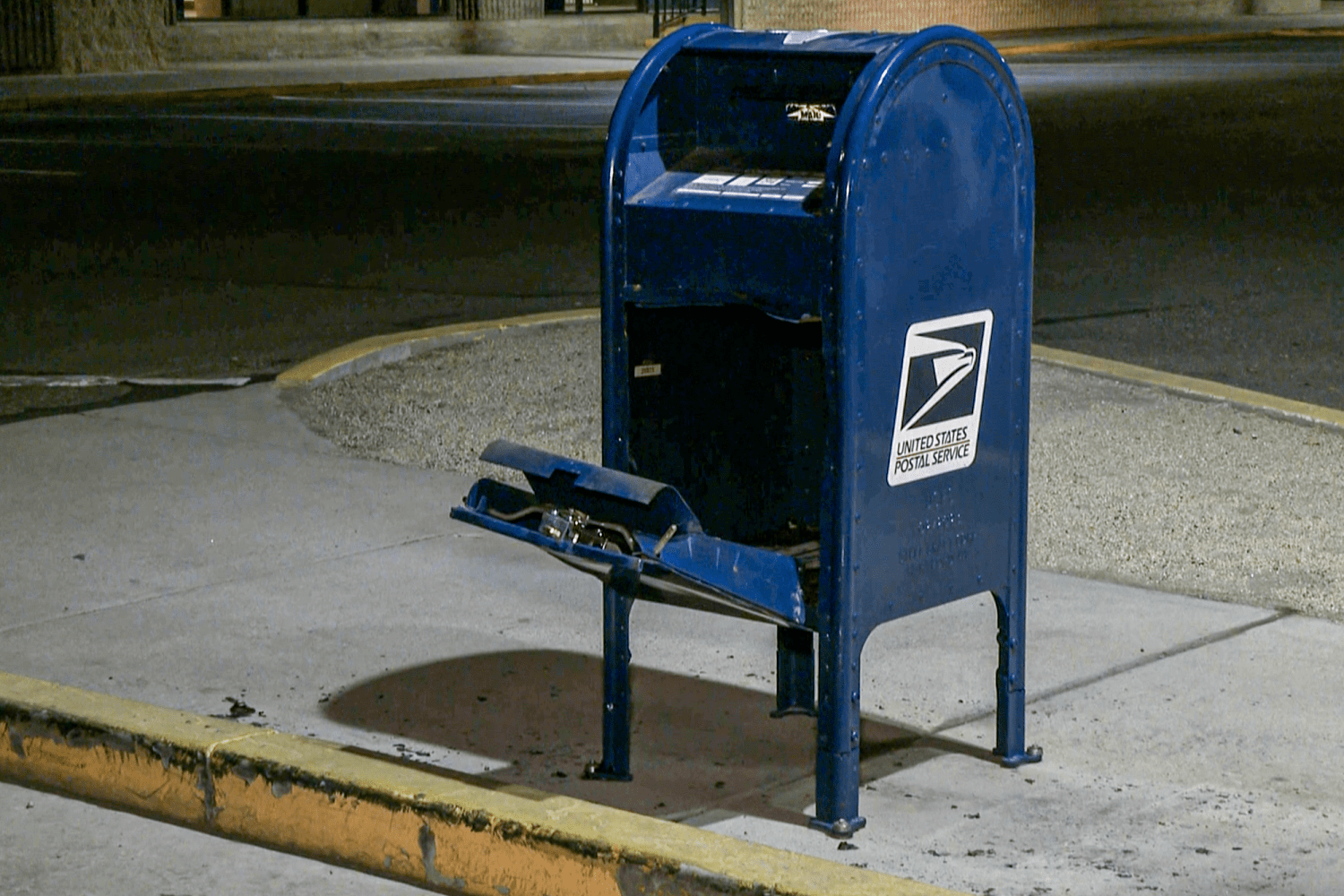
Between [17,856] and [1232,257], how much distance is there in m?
9.94

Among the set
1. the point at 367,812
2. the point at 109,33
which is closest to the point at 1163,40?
the point at 109,33

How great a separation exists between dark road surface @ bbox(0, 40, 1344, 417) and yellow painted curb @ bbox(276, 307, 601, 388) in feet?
1.54

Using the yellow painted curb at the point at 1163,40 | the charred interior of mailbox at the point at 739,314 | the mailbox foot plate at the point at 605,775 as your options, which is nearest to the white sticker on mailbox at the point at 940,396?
the charred interior of mailbox at the point at 739,314

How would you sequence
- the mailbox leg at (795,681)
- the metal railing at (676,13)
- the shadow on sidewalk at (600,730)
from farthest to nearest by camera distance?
the metal railing at (676,13) < the mailbox leg at (795,681) < the shadow on sidewalk at (600,730)

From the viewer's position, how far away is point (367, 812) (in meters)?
4.23

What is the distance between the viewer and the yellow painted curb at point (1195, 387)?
7.96 metres

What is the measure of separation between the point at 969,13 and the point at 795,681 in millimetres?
42600

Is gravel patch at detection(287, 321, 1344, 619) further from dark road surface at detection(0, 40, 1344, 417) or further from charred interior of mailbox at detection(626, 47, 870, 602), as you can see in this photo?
charred interior of mailbox at detection(626, 47, 870, 602)

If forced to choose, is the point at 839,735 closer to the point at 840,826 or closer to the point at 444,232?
the point at 840,826

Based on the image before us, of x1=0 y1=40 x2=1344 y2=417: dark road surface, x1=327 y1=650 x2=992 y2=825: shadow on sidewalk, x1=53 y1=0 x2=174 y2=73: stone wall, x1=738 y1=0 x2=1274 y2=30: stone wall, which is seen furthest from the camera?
x1=738 y1=0 x2=1274 y2=30: stone wall

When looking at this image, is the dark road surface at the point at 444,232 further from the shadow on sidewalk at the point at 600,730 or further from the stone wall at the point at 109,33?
the stone wall at the point at 109,33

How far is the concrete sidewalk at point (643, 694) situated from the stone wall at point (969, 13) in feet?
112

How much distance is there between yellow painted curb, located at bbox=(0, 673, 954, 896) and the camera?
3.89 meters

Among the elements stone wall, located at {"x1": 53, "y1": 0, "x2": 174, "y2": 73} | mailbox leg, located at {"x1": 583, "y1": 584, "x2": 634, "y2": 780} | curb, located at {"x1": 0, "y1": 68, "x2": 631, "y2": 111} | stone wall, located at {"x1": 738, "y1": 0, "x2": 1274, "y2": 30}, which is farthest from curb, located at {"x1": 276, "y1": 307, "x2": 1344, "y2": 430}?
stone wall, located at {"x1": 738, "y1": 0, "x2": 1274, "y2": 30}
